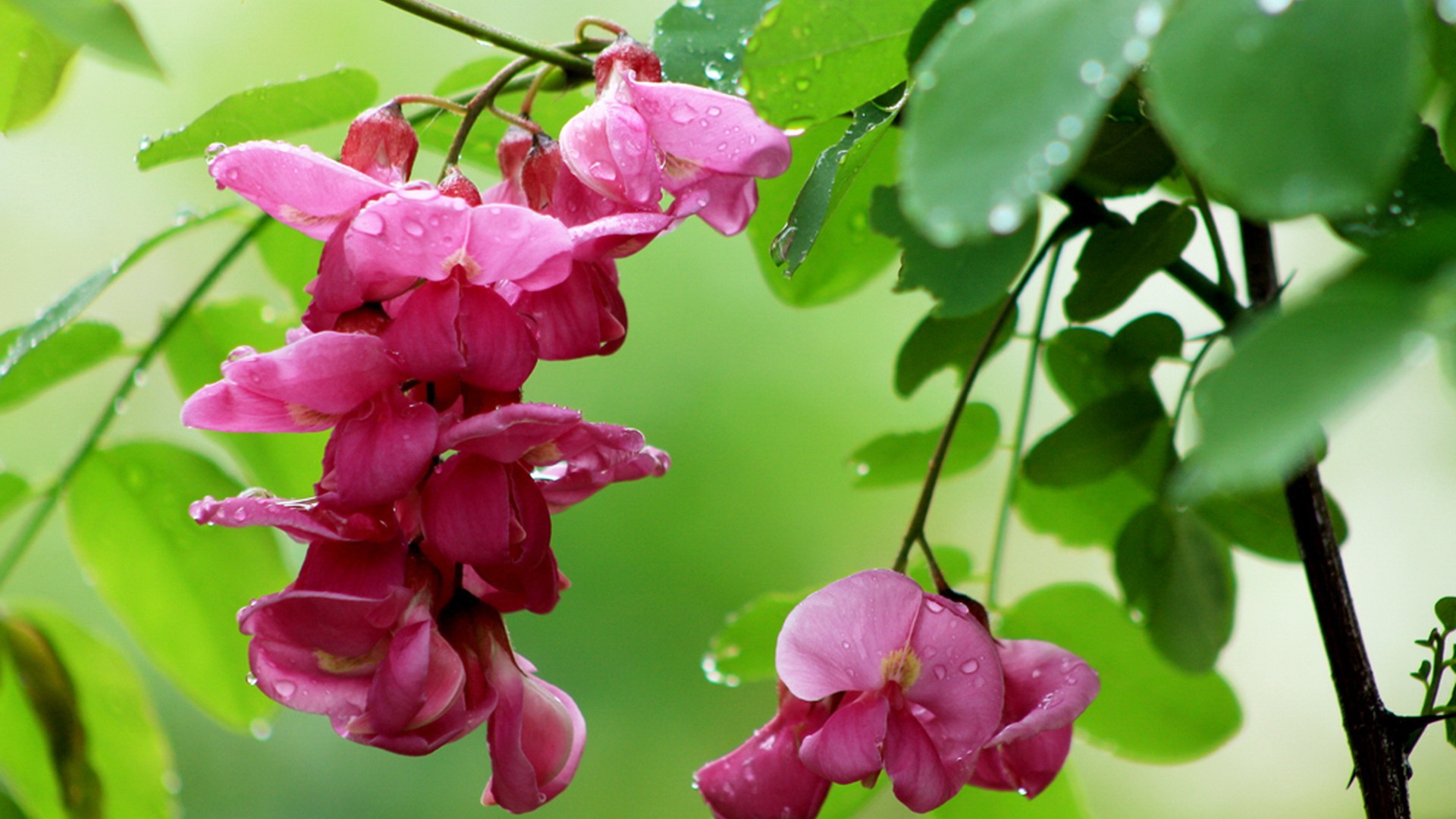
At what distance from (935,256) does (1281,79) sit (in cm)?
19

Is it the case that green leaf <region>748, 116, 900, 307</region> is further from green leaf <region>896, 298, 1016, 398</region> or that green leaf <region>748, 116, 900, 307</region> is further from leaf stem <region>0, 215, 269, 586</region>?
leaf stem <region>0, 215, 269, 586</region>

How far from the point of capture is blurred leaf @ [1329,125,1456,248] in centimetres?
35

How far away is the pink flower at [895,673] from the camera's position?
350mm

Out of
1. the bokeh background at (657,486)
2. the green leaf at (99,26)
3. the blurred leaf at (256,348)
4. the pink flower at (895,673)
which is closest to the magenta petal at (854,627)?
the pink flower at (895,673)

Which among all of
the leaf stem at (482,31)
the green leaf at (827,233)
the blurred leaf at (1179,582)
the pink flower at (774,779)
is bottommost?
the blurred leaf at (1179,582)

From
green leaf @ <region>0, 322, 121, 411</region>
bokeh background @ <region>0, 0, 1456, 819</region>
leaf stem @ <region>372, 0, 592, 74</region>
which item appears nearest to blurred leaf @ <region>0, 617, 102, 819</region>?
green leaf @ <region>0, 322, 121, 411</region>

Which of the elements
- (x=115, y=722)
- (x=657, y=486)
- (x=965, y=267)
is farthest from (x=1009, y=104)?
(x=657, y=486)

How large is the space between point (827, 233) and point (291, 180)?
298 millimetres

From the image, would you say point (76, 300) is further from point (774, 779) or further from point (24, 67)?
point (774, 779)

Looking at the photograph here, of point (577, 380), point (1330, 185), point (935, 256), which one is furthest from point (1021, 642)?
point (577, 380)

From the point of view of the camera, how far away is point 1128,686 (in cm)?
60

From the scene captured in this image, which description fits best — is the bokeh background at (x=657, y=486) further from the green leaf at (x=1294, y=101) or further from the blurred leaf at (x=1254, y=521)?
the green leaf at (x=1294, y=101)

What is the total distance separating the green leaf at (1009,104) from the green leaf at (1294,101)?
0.04ft

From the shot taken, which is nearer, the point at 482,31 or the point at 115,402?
the point at 482,31
